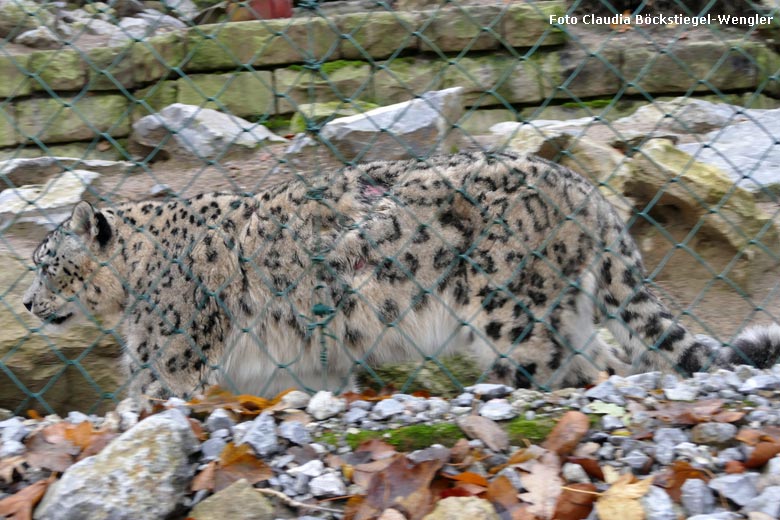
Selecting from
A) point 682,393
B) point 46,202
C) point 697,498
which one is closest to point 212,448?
point 697,498

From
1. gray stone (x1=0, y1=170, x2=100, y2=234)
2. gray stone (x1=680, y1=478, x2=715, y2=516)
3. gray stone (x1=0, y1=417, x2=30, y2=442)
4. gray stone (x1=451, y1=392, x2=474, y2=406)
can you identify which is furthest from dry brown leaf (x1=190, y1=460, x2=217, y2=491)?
gray stone (x1=0, y1=170, x2=100, y2=234)

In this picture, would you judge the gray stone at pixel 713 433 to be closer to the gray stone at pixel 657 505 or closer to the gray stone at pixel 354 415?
the gray stone at pixel 657 505

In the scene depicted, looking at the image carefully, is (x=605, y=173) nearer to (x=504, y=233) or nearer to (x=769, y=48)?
Result: (x=504, y=233)

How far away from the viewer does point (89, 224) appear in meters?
4.45

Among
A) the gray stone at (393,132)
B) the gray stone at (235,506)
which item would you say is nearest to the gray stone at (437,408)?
the gray stone at (235,506)

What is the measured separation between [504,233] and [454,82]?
13.4 ft

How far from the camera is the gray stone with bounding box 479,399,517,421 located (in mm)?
2854

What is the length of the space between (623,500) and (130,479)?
131cm

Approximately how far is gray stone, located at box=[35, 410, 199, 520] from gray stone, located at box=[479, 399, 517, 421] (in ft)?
2.93

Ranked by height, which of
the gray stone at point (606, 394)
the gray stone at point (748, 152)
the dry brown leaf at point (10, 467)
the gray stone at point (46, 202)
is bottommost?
the dry brown leaf at point (10, 467)

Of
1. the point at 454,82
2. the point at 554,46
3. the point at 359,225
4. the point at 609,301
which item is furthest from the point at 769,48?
the point at 359,225

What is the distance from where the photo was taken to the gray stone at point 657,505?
243 cm

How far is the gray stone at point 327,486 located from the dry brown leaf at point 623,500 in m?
0.70

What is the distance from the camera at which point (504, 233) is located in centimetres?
396
